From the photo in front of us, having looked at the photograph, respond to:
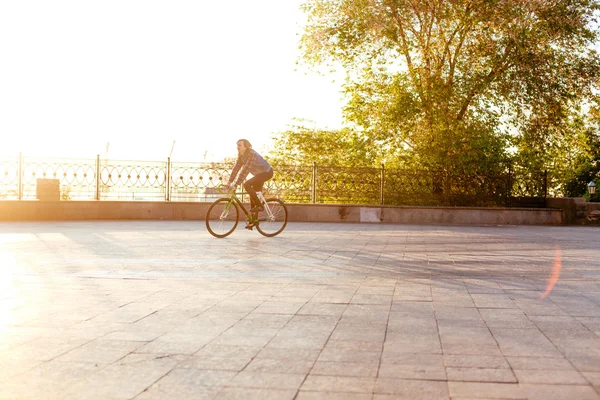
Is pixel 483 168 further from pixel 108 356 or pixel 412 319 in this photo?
pixel 108 356

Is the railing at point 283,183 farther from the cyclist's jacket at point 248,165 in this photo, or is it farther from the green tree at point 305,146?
the green tree at point 305,146

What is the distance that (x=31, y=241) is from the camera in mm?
11164

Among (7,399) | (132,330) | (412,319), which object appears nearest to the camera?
(7,399)

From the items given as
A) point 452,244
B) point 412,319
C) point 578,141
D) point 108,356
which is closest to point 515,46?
point 578,141

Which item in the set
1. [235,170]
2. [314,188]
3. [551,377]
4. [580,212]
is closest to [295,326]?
[551,377]

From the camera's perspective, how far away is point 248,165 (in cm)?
1229

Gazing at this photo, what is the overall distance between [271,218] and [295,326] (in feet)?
26.6

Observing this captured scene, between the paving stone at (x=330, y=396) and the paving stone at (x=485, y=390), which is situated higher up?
the paving stone at (x=485, y=390)

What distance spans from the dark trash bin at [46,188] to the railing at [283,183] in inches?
4.7

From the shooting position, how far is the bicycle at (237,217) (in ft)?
40.9

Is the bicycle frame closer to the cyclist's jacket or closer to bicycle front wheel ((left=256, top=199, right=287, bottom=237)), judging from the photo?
bicycle front wheel ((left=256, top=199, right=287, bottom=237))

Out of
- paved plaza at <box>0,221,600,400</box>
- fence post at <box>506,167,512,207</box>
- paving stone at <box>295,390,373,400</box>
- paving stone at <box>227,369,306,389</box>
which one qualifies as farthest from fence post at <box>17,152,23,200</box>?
paving stone at <box>295,390,373,400</box>

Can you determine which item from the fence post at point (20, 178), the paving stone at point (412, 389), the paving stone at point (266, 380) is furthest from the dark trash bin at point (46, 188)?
the paving stone at point (412, 389)

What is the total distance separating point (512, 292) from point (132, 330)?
149 inches
